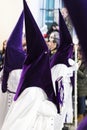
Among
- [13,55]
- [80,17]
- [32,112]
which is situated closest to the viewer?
[80,17]

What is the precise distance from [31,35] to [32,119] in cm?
43

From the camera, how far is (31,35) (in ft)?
4.08

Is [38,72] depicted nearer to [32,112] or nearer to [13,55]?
[32,112]

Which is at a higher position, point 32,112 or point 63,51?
point 63,51

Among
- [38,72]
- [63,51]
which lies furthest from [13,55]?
[38,72]

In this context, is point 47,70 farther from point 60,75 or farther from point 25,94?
point 60,75

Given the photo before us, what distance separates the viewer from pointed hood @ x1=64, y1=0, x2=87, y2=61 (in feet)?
0.73

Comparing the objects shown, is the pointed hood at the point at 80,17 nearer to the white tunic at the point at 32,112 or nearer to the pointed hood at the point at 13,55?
the white tunic at the point at 32,112

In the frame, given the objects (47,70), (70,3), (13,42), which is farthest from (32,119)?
(70,3)

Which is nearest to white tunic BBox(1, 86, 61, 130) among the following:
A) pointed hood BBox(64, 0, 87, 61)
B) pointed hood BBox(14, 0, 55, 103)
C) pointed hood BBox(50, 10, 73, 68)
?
pointed hood BBox(14, 0, 55, 103)

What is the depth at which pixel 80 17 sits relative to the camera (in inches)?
9.0

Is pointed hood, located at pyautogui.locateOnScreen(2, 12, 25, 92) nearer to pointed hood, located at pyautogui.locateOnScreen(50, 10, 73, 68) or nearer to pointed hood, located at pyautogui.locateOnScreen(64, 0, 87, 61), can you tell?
pointed hood, located at pyautogui.locateOnScreen(50, 10, 73, 68)

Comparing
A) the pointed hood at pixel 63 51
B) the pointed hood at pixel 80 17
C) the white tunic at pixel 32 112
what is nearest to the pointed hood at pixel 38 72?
the white tunic at pixel 32 112

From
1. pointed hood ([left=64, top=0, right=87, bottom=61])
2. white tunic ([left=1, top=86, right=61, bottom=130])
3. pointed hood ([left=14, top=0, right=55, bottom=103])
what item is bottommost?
white tunic ([left=1, top=86, right=61, bottom=130])
